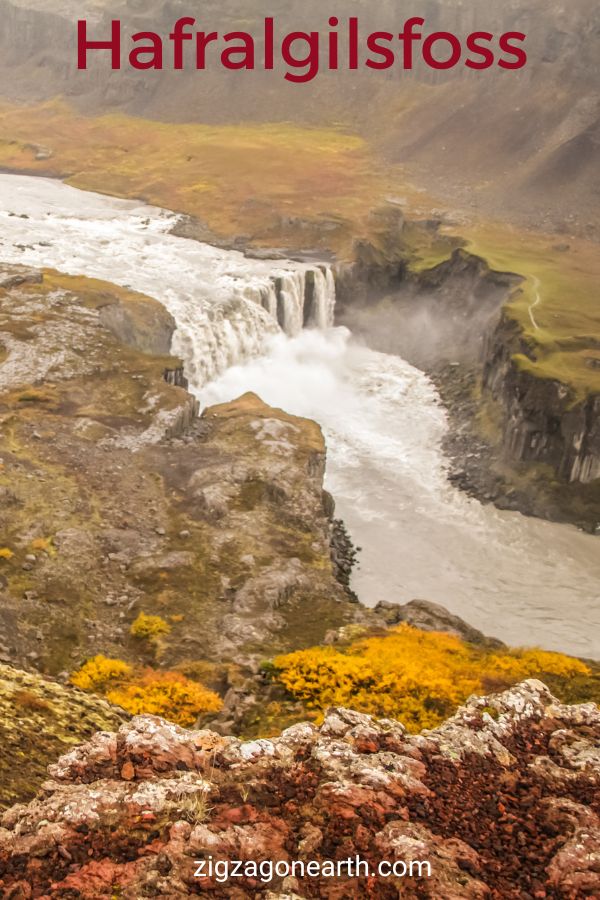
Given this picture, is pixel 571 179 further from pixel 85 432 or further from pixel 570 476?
pixel 85 432

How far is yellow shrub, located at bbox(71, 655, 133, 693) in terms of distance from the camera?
22406 mm

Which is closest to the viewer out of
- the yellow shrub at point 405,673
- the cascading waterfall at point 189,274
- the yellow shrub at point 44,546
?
the yellow shrub at point 405,673

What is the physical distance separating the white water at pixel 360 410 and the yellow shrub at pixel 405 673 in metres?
14.7

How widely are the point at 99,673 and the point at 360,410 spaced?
4057 centimetres

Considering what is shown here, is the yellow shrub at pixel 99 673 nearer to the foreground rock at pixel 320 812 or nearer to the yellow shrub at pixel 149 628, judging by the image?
the yellow shrub at pixel 149 628

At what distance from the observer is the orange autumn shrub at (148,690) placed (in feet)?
66.8

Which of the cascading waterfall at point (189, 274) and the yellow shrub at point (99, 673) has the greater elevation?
the cascading waterfall at point (189, 274)

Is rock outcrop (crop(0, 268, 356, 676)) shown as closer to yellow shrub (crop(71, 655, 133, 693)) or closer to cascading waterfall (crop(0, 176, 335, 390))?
yellow shrub (crop(71, 655, 133, 693))

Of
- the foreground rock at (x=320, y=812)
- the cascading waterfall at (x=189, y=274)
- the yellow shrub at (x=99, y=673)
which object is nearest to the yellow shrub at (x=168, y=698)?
the yellow shrub at (x=99, y=673)

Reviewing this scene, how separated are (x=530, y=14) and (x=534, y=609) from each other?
128048mm

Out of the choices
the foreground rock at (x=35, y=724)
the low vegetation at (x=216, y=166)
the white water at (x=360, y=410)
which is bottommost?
the white water at (x=360, y=410)

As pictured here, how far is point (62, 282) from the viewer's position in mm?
58562

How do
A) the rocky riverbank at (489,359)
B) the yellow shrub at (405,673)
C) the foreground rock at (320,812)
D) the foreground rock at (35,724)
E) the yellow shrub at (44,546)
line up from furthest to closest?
the rocky riverbank at (489,359) < the yellow shrub at (44,546) < the yellow shrub at (405,673) < the foreground rock at (35,724) < the foreground rock at (320,812)

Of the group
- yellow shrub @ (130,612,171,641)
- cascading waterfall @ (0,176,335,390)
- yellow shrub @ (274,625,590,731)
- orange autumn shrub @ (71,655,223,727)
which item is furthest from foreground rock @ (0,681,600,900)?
cascading waterfall @ (0,176,335,390)
